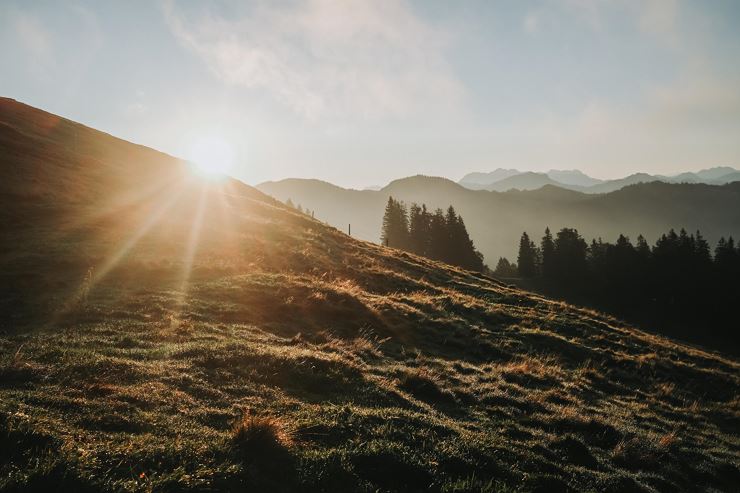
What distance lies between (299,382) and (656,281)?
91020 millimetres

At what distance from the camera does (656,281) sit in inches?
3187

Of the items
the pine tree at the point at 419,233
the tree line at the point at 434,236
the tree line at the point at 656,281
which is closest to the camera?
the tree line at the point at 656,281

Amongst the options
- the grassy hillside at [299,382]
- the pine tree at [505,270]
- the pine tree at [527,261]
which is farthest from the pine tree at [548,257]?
the grassy hillside at [299,382]

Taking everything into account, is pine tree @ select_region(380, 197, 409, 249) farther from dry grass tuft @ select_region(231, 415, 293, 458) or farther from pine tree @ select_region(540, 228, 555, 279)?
dry grass tuft @ select_region(231, 415, 293, 458)

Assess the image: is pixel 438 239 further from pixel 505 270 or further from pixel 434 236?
pixel 505 270

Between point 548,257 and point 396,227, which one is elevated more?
point 396,227

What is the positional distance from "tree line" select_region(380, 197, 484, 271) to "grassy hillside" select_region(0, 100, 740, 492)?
55140mm

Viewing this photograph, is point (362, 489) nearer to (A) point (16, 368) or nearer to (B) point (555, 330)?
(A) point (16, 368)

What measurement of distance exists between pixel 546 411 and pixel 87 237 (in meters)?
27.4

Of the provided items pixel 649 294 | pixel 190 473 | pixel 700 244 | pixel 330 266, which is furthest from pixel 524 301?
pixel 700 244

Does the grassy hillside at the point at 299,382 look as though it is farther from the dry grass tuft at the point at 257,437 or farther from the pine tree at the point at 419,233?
the pine tree at the point at 419,233

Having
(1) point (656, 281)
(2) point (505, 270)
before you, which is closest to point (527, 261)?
(2) point (505, 270)

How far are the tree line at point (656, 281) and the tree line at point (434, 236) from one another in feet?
46.6

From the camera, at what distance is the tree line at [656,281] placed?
70.6 metres
